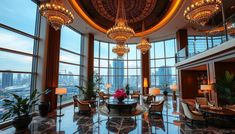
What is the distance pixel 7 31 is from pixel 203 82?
14.0 meters

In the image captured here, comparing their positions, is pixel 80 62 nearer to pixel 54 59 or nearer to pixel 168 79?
pixel 54 59

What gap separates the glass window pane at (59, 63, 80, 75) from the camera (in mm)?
9320

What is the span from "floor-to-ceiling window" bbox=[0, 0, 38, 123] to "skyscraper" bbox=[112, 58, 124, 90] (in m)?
8.99

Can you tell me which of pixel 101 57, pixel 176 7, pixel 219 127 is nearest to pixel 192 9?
pixel 176 7

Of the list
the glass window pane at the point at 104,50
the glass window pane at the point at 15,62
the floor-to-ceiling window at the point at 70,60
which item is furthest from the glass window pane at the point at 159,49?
the glass window pane at the point at 15,62

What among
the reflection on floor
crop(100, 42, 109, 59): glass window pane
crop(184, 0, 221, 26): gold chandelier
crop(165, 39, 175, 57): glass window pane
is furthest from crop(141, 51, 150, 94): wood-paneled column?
Answer: crop(184, 0, 221, 26): gold chandelier

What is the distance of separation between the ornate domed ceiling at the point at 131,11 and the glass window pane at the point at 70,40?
1832mm

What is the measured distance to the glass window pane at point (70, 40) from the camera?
9692mm

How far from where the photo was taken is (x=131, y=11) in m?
9.53

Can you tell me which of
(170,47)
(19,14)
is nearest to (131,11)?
(19,14)

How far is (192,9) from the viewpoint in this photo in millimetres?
4957

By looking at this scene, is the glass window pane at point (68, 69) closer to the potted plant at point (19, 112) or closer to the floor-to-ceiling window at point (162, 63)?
the potted plant at point (19, 112)

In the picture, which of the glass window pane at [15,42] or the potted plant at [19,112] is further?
the glass window pane at [15,42]

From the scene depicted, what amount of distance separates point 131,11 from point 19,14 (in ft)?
22.3
